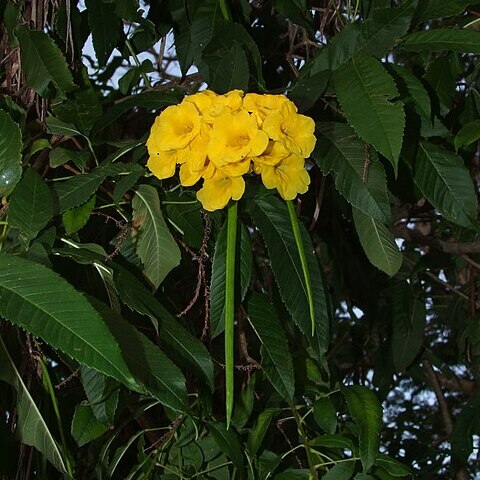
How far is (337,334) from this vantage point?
1.95 meters

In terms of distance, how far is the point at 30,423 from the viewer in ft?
2.46

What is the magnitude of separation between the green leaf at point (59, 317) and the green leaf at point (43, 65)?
0.36 metres

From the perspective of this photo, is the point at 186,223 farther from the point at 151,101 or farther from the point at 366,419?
the point at 366,419

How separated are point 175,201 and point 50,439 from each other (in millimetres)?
279

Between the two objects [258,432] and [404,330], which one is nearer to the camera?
[258,432]

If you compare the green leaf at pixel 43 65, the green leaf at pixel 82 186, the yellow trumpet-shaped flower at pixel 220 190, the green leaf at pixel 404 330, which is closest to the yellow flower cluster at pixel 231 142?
the yellow trumpet-shaped flower at pixel 220 190

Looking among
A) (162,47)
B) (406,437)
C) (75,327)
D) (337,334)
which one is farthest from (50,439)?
(406,437)

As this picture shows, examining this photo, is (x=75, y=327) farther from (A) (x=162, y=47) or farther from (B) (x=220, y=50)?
(A) (x=162, y=47)

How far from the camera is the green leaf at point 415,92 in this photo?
0.75 metres

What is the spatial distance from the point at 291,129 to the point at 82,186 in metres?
0.23

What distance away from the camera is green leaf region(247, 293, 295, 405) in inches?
32.8

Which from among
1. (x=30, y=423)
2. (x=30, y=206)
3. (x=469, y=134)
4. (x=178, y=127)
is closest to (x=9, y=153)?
(x=30, y=206)

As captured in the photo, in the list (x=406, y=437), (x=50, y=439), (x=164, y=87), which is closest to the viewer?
(x=50, y=439)

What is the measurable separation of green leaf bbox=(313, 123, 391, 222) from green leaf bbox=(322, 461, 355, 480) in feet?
0.90
